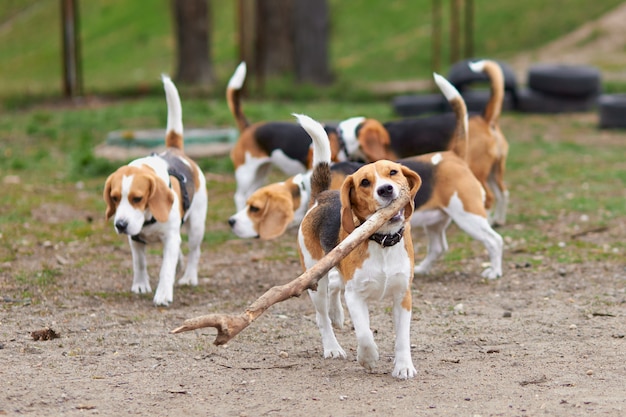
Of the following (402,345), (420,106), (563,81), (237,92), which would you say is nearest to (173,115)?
(237,92)

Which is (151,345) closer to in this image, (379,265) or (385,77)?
(379,265)

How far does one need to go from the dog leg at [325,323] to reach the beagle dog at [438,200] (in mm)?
1761

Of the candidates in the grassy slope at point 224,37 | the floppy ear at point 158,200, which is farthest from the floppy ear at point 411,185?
the grassy slope at point 224,37

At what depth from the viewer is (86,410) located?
4.69 meters

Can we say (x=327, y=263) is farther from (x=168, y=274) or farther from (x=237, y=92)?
(x=237, y=92)

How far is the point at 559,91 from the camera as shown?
Answer: 58.9ft

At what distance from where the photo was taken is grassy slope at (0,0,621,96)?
28.3m

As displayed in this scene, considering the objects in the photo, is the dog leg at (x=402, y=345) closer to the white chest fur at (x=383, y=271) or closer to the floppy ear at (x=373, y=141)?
the white chest fur at (x=383, y=271)

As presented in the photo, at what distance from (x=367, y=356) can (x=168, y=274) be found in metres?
2.26

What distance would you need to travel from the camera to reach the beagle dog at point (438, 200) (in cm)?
745

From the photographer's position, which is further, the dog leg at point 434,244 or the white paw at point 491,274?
the dog leg at point 434,244

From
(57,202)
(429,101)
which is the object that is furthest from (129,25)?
(57,202)

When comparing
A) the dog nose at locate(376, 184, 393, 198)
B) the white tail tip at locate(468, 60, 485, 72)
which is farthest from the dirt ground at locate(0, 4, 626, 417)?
the white tail tip at locate(468, 60, 485, 72)

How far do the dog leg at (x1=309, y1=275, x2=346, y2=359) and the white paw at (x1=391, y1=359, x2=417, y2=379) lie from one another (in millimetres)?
548
